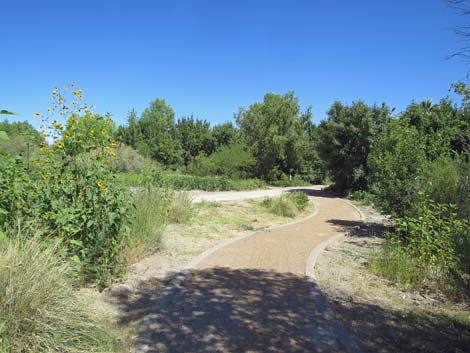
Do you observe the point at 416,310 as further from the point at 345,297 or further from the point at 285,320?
the point at 285,320

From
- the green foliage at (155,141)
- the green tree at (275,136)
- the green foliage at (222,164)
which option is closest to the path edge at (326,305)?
the green foliage at (222,164)

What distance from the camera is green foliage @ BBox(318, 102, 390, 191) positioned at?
74.3 ft

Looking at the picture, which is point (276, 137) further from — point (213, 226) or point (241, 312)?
point (241, 312)

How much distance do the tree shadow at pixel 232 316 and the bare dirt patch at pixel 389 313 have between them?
0.29m

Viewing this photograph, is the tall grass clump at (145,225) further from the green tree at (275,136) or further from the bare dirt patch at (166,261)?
Answer: the green tree at (275,136)

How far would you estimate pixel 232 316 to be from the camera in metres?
3.89

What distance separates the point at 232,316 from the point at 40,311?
2.00m

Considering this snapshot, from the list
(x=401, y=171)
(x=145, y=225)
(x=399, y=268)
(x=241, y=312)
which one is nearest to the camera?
(x=241, y=312)

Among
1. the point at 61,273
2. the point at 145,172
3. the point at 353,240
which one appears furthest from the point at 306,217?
the point at 61,273

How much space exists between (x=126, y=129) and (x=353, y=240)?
44.0 m

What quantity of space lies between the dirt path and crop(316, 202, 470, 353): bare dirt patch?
0.90 ft

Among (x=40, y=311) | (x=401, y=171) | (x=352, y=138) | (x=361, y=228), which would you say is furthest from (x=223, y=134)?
(x=40, y=311)

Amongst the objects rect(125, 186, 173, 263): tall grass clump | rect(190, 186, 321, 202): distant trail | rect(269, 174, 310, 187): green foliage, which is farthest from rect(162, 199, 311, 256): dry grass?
rect(269, 174, 310, 187): green foliage

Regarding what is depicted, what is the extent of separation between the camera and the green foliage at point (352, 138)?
22.6 metres
